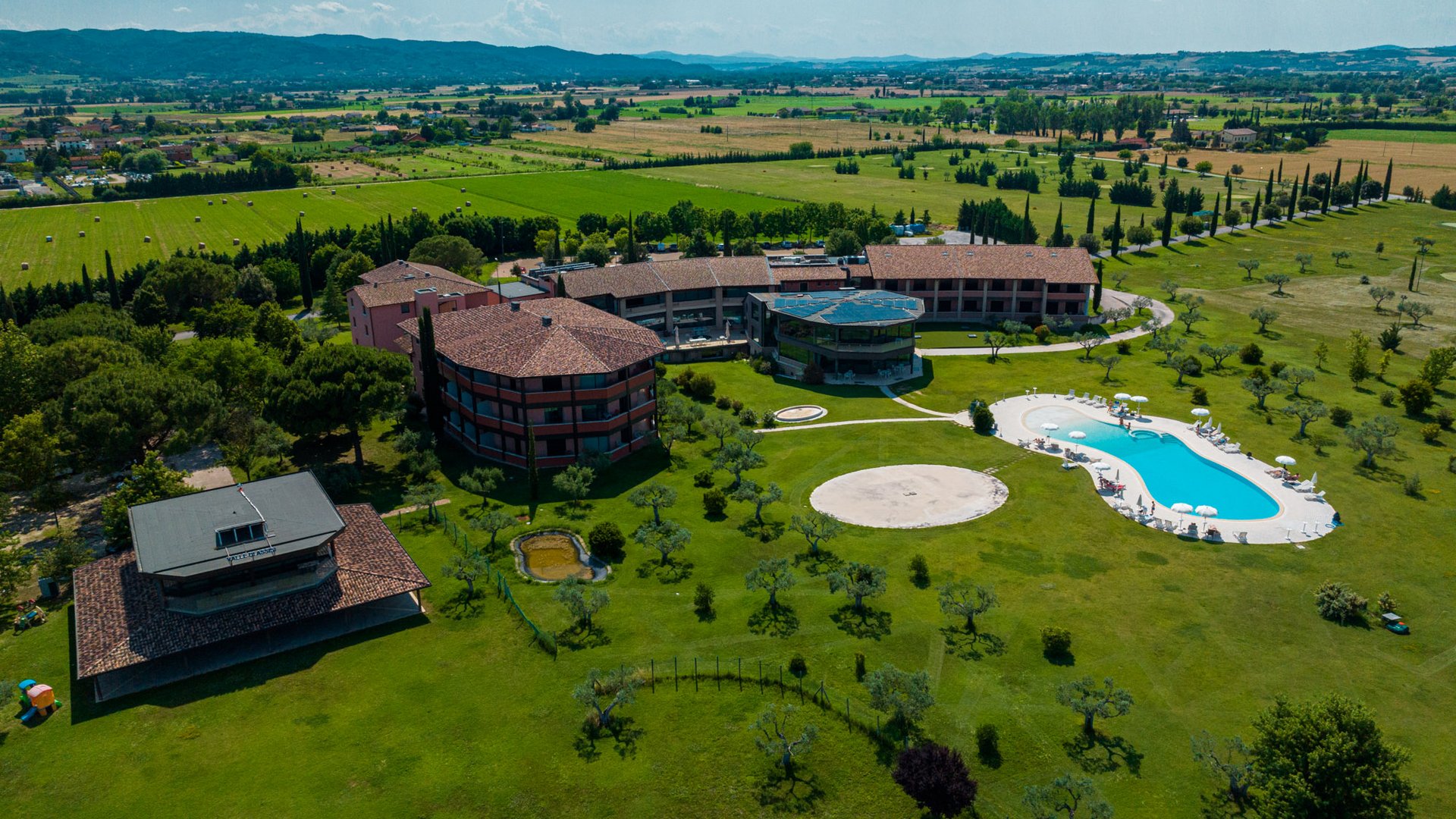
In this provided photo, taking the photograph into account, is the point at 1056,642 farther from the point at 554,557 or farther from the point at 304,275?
the point at 304,275

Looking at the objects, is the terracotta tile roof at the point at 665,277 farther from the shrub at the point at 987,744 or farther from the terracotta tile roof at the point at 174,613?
the shrub at the point at 987,744

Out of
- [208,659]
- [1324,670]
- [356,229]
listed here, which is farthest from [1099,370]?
[356,229]

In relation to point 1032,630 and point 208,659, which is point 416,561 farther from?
point 1032,630

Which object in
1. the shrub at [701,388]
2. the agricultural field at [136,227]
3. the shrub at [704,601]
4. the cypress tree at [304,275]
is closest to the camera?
the shrub at [704,601]

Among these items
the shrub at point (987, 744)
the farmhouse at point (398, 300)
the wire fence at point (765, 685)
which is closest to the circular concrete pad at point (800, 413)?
the farmhouse at point (398, 300)

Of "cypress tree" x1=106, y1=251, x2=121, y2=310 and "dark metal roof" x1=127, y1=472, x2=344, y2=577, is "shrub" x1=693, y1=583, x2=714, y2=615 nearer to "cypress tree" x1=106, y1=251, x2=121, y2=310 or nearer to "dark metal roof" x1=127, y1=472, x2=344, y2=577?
"dark metal roof" x1=127, y1=472, x2=344, y2=577
